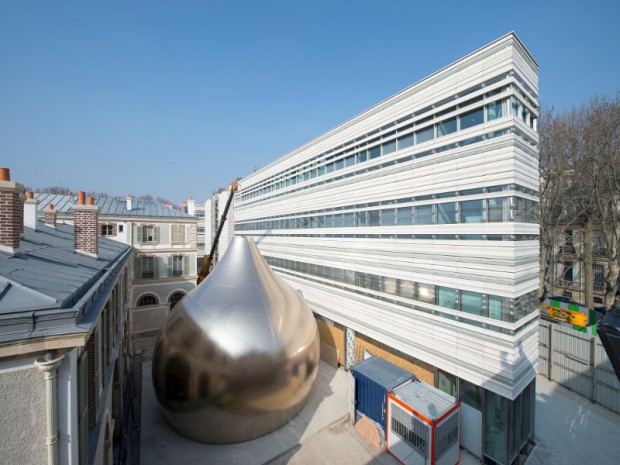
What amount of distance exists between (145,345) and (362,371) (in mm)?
18279

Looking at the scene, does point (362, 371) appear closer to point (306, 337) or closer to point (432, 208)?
point (306, 337)

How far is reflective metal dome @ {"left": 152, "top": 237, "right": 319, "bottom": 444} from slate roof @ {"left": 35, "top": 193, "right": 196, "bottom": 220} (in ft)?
60.3

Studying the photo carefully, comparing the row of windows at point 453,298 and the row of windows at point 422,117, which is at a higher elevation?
the row of windows at point 422,117

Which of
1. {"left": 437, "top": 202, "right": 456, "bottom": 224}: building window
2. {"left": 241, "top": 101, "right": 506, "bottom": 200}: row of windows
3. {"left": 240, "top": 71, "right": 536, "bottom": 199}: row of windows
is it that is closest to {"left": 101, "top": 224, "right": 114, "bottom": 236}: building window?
{"left": 240, "top": 71, "right": 536, "bottom": 199}: row of windows

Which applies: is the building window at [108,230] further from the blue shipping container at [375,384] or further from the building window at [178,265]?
the blue shipping container at [375,384]

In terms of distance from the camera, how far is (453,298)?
37.6 feet

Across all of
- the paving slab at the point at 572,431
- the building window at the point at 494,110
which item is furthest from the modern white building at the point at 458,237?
the paving slab at the point at 572,431

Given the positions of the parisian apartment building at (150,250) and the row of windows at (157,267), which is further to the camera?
the row of windows at (157,267)

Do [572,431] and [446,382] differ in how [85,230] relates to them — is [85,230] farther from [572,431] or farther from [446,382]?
[572,431]

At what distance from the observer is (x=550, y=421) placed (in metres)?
13.2

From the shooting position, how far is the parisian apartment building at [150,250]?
25.4 meters

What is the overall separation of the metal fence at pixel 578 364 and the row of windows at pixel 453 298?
668 centimetres

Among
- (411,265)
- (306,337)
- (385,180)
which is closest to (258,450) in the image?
(306,337)

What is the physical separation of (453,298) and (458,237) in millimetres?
2429
